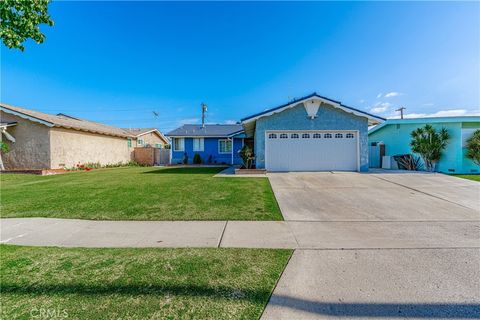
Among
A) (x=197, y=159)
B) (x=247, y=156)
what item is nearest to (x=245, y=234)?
(x=247, y=156)

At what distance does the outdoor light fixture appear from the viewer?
12645 millimetres

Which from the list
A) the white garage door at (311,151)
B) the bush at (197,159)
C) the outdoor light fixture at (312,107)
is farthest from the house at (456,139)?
the bush at (197,159)

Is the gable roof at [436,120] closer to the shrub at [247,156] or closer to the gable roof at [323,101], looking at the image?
the gable roof at [323,101]

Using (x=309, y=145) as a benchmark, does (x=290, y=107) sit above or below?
above

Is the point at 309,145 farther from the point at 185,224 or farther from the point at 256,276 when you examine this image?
the point at 256,276

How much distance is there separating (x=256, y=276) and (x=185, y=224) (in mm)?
2391

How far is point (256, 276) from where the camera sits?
2662 mm

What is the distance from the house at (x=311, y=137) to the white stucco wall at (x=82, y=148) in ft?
44.5

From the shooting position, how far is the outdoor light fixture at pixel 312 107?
498 inches

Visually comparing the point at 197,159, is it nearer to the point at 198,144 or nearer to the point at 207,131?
the point at 198,144

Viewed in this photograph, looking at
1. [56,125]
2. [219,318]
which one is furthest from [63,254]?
[56,125]

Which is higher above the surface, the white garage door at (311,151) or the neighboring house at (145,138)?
the neighboring house at (145,138)

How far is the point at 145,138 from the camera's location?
2678cm

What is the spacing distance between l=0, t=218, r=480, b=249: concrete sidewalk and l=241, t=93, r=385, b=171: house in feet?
27.5
